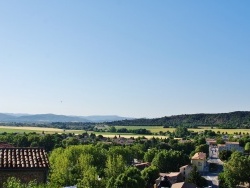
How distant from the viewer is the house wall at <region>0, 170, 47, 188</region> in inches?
961

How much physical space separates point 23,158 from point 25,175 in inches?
53.6

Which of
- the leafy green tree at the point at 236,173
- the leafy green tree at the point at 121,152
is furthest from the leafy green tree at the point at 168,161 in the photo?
the leafy green tree at the point at 236,173

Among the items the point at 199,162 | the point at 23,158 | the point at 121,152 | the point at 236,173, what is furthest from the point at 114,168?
the point at 23,158

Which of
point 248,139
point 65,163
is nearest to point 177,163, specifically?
point 65,163

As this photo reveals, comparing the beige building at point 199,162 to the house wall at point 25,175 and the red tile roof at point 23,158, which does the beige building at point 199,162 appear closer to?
the red tile roof at point 23,158

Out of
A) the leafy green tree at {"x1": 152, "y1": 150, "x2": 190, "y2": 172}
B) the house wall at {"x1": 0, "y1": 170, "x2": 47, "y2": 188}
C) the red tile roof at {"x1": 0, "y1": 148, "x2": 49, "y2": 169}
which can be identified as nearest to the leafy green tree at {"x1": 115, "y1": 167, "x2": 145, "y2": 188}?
the leafy green tree at {"x1": 152, "y1": 150, "x2": 190, "y2": 172}

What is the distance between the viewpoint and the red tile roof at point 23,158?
24883mm

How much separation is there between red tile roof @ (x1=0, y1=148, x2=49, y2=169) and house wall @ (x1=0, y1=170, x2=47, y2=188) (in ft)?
1.04

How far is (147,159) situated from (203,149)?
1334 inches

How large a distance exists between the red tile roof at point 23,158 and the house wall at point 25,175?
0.32 meters

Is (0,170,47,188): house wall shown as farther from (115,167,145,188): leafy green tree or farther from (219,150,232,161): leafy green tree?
(219,150,232,161): leafy green tree

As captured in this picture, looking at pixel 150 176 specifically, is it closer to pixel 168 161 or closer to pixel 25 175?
pixel 168 161

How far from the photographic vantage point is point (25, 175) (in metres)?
24.9

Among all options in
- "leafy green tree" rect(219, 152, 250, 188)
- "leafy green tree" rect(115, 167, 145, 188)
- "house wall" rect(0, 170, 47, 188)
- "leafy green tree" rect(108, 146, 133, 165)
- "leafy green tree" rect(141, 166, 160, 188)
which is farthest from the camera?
"leafy green tree" rect(108, 146, 133, 165)
